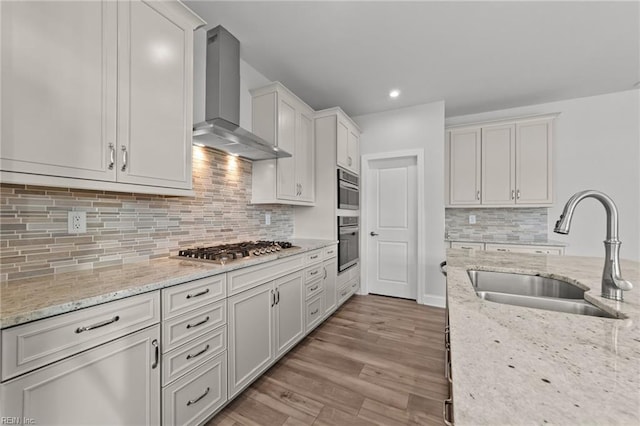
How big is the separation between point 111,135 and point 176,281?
2.62ft

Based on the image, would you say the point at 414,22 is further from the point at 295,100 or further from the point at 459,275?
the point at 459,275

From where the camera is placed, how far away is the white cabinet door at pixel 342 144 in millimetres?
3305

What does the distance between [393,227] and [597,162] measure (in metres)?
2.70

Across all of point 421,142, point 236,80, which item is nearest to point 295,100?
point 236,80

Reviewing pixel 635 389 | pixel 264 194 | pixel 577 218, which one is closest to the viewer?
pixel 635 389

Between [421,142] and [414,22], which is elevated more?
[414,22]

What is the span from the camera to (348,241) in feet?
11.6

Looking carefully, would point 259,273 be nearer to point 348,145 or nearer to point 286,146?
point 286,146

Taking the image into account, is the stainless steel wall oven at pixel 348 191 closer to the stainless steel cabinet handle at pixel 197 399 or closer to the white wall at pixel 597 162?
the stainless steel cabinet handle at pixel 197 399

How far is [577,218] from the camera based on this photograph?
11.3ft

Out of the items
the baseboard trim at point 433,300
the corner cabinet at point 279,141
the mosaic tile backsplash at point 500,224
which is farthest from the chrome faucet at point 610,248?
the mosaic tile backsplash at point 500,224

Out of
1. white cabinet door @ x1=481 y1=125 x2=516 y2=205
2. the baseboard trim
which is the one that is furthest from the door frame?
white cabinet door @ x1=481 y1=125 x2=516 y2=205

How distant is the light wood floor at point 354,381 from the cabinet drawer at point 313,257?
2.48ft

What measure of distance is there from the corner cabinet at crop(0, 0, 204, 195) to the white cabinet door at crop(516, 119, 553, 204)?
13.0 ft
